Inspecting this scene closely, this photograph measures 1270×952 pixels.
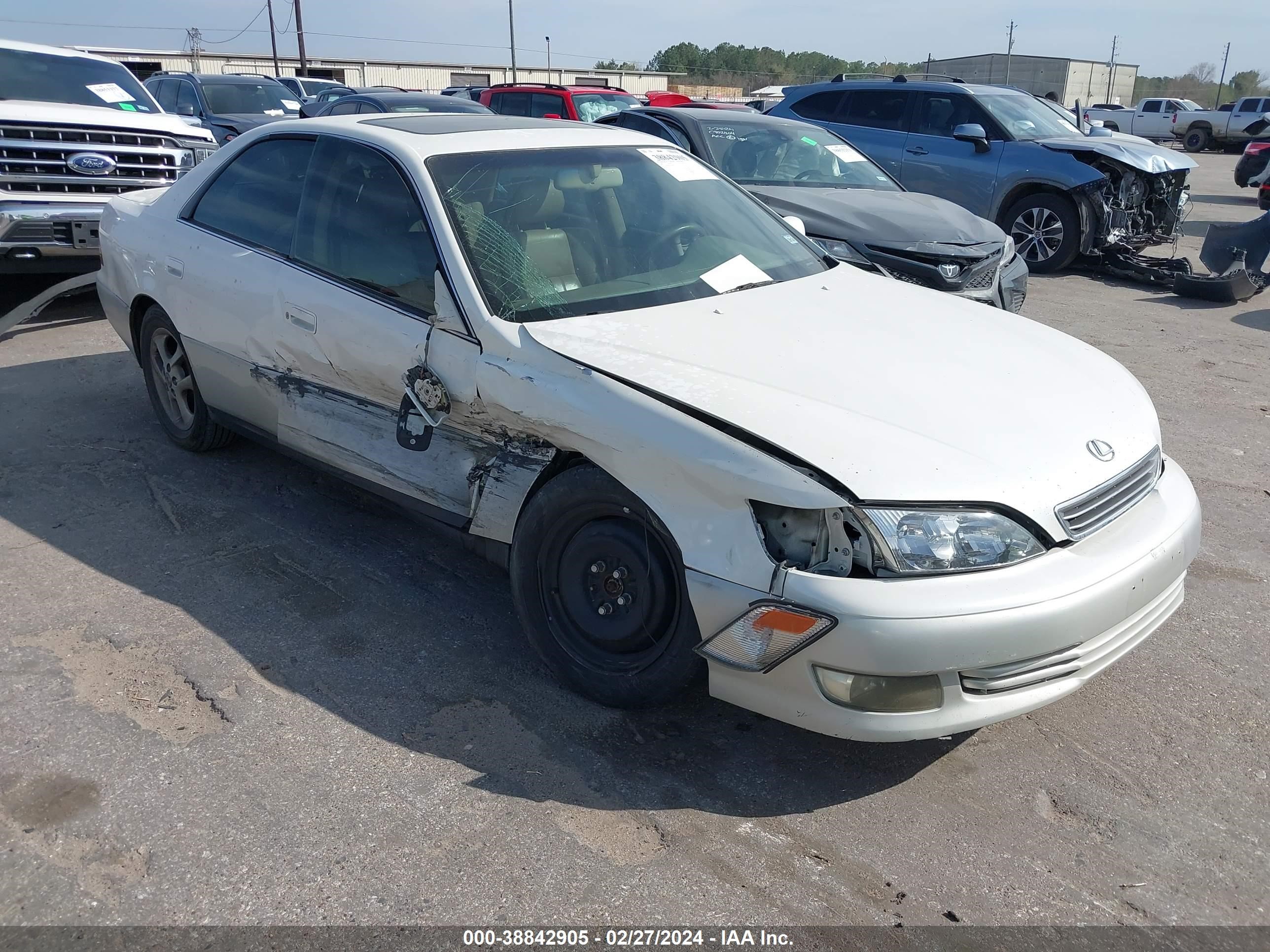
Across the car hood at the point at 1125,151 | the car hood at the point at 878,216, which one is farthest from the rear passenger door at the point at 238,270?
the car hood at the point at 1125,151

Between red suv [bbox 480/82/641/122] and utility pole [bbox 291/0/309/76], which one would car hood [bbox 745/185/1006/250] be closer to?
red suv [bbox 480/82/641/122]

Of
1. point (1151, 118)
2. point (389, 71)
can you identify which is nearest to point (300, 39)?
point (389, 71)

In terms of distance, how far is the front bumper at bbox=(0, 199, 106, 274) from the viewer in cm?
686

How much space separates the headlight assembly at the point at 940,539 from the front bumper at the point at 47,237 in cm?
632

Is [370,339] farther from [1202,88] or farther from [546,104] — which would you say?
[1202,88]

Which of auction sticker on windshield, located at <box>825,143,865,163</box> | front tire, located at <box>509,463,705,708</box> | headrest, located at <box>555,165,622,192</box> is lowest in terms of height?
front tire, located at <box>509,463,705,708</box>

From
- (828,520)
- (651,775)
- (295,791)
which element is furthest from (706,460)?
(295,791)

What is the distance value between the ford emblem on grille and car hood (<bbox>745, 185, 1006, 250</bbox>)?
4833mm

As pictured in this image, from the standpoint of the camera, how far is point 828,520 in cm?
248

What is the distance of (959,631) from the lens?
2.39 m

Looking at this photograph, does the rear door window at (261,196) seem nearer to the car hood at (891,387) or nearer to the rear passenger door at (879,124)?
the car hood at (891,387)

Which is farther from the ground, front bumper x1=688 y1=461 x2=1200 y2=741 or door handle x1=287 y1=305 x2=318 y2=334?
door handle x1=287 y1=305 x2=318 y2=334

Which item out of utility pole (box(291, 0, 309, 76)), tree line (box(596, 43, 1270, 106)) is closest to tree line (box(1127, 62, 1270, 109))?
tree line (box(596, 43, 1270, 106))

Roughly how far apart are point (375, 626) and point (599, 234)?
1593 mm
